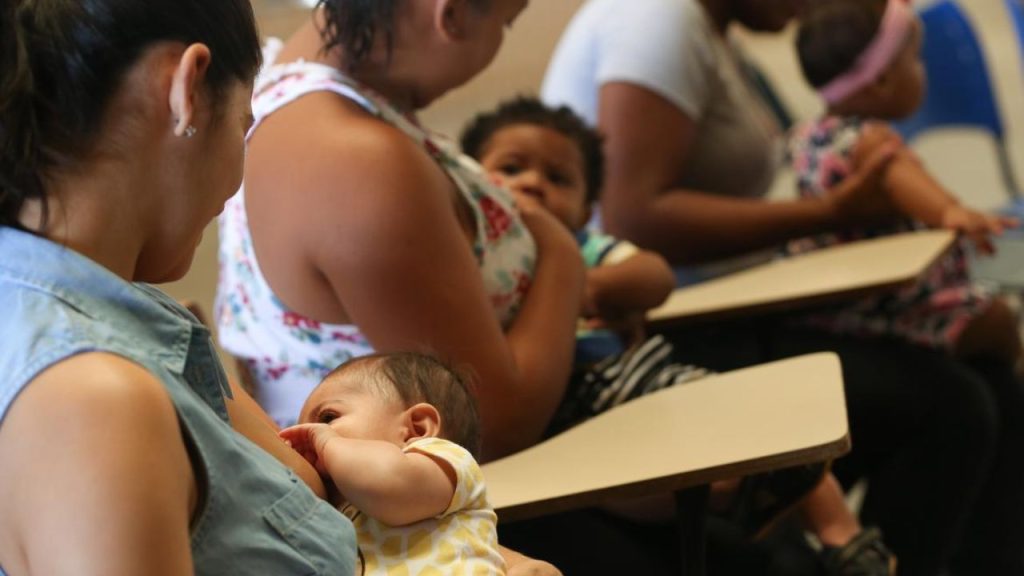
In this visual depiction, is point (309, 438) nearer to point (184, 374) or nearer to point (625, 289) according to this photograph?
point (184, 374)

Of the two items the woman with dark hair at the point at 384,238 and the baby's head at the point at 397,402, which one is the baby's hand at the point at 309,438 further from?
the woman with dark hair at the point at 384,238

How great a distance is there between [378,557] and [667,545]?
685 millimetres

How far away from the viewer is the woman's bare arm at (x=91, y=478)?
72 cm

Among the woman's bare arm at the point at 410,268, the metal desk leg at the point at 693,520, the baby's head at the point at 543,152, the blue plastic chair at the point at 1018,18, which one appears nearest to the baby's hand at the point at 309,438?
the woman's bare arm at the point at 410,268

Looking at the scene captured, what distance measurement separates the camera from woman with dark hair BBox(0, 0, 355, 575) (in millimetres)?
737

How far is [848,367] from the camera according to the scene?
2.33m

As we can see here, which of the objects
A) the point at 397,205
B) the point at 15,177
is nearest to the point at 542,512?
the point at 397,205

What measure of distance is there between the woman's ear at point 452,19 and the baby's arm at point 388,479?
24.2 inches

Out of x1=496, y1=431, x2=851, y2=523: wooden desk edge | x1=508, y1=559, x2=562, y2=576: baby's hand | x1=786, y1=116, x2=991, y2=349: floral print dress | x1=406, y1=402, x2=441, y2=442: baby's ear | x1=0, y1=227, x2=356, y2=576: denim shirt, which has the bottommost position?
x1=786, y1=116, x2=991, y2=349: floral print dress

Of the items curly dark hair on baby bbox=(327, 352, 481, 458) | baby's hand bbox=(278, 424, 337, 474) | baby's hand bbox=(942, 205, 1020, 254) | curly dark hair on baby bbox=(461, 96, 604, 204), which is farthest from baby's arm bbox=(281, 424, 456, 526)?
baby's hand bbox=(942, 205, 1020, 254)

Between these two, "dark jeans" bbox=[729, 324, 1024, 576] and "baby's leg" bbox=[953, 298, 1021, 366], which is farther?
"baby's leg" bbox=[953, 298, 1021, 366]

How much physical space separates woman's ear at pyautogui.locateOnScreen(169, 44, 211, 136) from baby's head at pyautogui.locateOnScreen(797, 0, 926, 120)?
2280mm

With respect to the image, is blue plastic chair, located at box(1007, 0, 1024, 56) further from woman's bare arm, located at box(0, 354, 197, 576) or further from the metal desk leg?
woman's bare arm, located at box(0, 354, 197, 576)

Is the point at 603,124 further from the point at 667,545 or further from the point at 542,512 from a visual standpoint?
the point at 542,512
